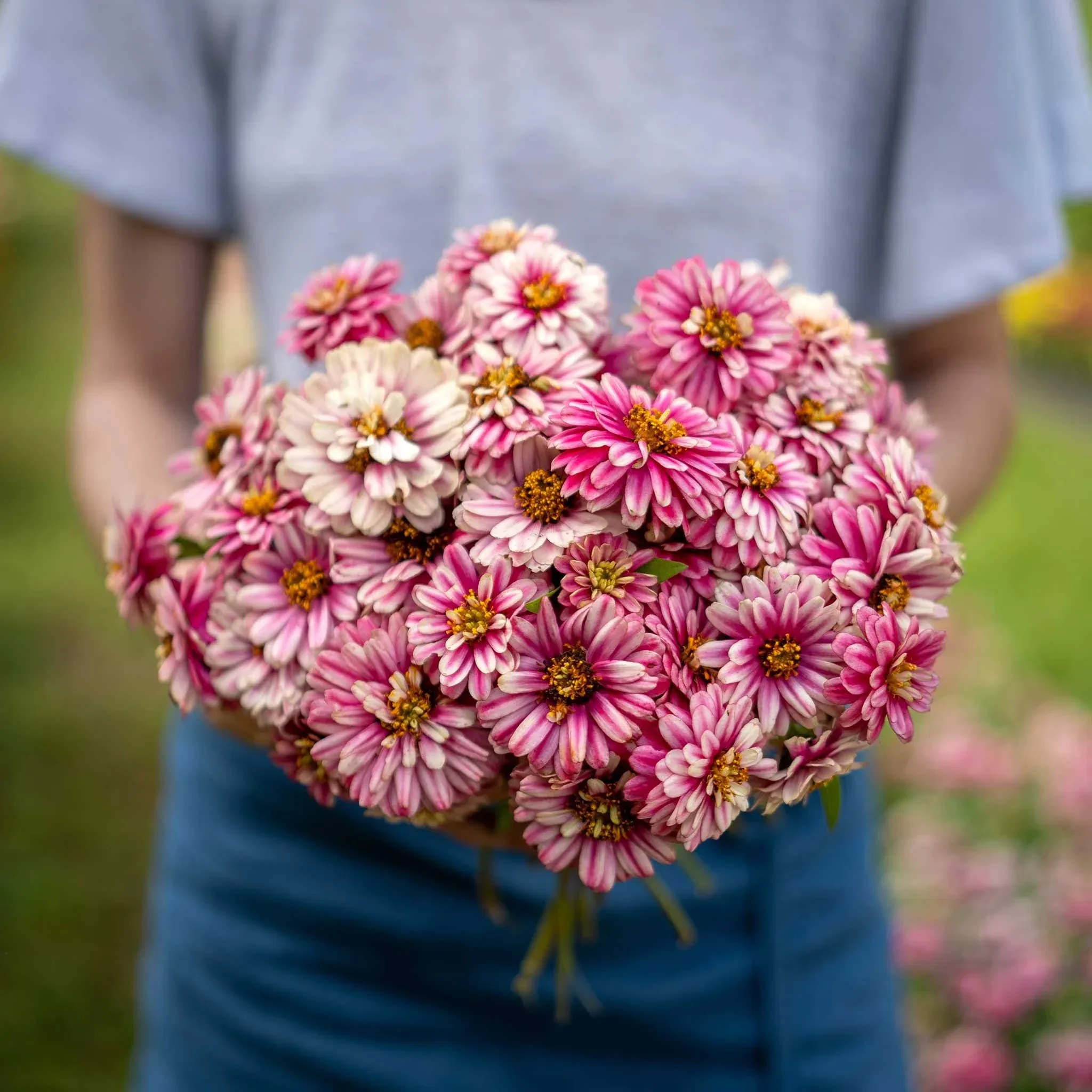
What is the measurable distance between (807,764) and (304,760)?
8.8 inches

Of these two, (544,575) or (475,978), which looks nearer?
(544,575)

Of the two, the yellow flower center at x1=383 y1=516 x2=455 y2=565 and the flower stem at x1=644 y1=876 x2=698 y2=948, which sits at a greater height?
the yellow flower center at x1=383 y1=516 x2=455 y2=565

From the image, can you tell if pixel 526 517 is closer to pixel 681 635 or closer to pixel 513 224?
pixel 681 635

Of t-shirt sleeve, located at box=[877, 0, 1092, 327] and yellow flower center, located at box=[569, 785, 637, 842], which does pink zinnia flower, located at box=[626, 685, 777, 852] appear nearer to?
yellow flower center, located at box=[569, 785, 637, 842]

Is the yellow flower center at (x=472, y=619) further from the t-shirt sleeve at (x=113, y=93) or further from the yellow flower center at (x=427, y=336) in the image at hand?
the t-shirt sleeve at (x=113, y=93)

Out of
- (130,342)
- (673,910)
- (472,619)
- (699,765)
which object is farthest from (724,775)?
(130,342)

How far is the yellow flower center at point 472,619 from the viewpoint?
47cm

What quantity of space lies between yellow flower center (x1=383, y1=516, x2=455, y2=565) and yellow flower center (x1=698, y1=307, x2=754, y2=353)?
14 centimetres

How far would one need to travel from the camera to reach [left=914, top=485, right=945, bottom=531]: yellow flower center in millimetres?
513

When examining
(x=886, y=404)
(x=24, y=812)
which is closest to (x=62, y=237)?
(x=24, y=812)

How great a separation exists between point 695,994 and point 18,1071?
1326 millimetres

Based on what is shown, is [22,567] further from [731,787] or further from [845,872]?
[731,787]

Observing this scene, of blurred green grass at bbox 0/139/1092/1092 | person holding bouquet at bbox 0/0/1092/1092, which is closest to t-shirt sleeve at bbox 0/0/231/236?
person holding bouquet at bbox 0/0/1092/1092

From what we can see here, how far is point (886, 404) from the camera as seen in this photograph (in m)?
0.58
